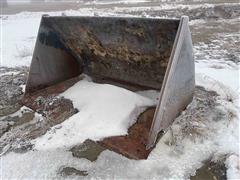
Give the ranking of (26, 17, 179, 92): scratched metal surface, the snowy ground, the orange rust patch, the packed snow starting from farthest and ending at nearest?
(26, 17, 179, 92): scratched metal surface < the packed snow < the orange rust patch < the snowy ground

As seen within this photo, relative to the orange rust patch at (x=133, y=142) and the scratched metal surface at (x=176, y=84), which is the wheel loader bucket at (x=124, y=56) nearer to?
the scratched metal surface at (x=176, y=84)

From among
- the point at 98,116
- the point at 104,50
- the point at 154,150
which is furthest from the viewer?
the point at 104,50

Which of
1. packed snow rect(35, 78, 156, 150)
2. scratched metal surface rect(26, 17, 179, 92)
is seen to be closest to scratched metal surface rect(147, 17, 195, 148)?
scratched metal surface rect(26, 17, 179, 92)

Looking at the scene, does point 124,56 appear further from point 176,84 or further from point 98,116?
point 176,84

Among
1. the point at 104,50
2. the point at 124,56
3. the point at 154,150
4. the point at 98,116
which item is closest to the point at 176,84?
the point at 154,150

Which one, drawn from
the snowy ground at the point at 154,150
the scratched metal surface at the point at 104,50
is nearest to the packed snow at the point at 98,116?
the snowy ground at the point at 154,150

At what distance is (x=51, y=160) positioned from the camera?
2787mm

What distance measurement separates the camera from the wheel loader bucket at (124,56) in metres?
2.81

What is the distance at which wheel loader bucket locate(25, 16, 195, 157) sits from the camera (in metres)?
2.81

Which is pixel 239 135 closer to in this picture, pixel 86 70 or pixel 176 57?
pixel 176 57

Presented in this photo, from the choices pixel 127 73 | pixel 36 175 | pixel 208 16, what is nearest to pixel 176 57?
pixel 127 73

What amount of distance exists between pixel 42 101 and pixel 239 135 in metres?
2.54

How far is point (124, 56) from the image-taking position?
3842 mm

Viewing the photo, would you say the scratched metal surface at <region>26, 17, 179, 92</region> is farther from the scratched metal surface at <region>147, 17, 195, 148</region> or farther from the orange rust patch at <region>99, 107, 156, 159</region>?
the orange rust patch at <region>99, 107, 156, 159</region>
